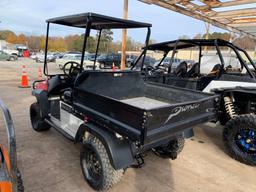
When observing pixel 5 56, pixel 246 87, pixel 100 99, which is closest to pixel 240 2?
pixel 246 87

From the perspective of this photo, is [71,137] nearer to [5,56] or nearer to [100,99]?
[100,99]

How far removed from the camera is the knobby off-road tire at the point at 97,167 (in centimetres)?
229

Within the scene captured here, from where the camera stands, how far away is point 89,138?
251 centimetres

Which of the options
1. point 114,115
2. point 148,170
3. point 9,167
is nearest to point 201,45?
point 148,170

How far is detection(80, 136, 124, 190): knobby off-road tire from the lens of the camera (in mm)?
2287

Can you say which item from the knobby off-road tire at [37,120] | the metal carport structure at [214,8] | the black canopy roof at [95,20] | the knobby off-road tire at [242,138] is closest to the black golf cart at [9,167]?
the black canopy roof at [95,20]

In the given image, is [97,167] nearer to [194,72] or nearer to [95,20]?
[95,20]

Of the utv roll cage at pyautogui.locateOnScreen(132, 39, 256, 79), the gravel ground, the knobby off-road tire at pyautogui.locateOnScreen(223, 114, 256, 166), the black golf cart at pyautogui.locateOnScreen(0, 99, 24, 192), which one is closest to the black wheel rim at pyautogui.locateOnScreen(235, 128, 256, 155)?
the knobby off-road tire at pyautogui.locateOnScreen(223, 114, 256, 166)

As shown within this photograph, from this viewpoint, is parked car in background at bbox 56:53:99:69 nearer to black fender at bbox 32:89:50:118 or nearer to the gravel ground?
black fender at bbox 32:89:50:118

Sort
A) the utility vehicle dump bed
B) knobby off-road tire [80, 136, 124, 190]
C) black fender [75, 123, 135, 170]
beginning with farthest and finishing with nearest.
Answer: knobby off-road tire [80, 136, 124, 190] → black fender [75, 123, 135, 170] → the utility vehicle dump bed

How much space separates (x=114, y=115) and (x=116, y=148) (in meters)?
0.35

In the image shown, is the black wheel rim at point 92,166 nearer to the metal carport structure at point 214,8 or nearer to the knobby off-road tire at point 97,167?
the knobby off-road tire at point 97,167

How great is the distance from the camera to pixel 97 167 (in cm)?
250

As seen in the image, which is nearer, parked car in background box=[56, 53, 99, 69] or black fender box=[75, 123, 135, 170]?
black fender box=[75, 123, 135, 170]
